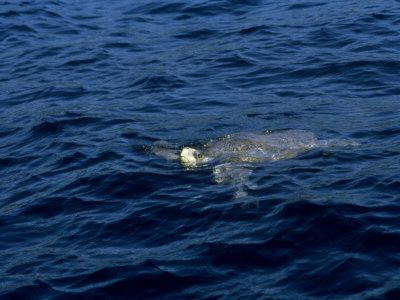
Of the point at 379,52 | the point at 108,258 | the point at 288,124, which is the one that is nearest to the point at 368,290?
the point at 108,258

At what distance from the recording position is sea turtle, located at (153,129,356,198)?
932 centimetres

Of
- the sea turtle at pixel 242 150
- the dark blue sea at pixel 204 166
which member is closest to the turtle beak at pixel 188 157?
the sea turtle at pixel 242 150

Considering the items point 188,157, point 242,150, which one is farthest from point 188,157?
point 242,150

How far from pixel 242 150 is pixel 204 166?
0.65m

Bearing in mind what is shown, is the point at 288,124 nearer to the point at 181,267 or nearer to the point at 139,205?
the point at 139,205

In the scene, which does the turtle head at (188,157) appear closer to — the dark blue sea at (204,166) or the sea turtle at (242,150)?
the sea turtle at (242,150)

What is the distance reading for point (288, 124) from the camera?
35.5ft

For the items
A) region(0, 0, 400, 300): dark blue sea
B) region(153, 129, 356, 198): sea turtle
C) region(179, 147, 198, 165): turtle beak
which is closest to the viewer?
region(0, 0, 400, 300): dark blue sea

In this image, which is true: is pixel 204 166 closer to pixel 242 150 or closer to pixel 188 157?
pixel 188 157

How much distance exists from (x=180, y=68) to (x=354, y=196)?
23.8 feet

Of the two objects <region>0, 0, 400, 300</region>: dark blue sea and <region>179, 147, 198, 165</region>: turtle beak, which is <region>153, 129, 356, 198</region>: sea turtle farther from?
<region>0, 0, 400, 300</region>: dark blue sea

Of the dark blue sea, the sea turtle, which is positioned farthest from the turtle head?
the dark blue sea

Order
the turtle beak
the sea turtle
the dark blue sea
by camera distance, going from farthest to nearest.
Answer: the turtle beak → the sea turtle → the dark blue sea

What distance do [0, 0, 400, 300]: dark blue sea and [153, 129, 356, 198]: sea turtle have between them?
15 cm
